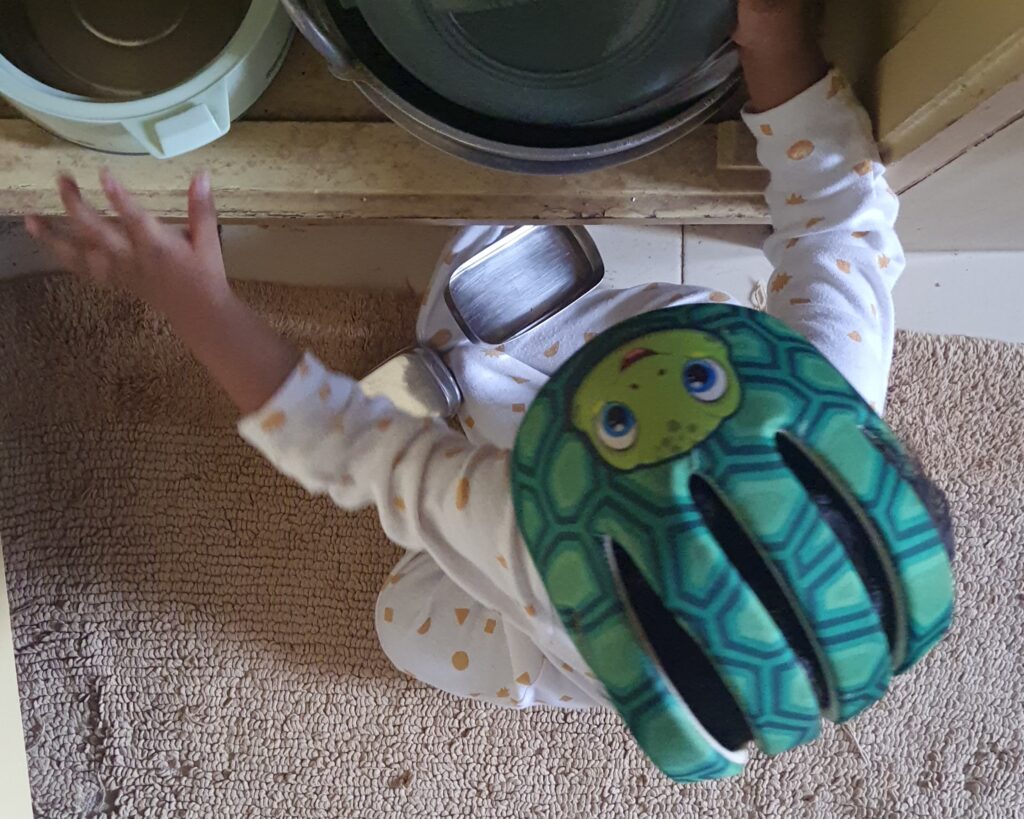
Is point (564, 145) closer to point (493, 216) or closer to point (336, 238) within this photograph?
point (493, 216)

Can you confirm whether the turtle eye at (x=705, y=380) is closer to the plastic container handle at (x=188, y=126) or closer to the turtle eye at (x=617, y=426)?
the turtle eye at (x=617, y=426)

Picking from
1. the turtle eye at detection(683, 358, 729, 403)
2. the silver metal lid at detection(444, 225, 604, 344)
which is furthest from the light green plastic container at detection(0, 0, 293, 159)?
the turtle eye at detection(683, 358, 729, 403)

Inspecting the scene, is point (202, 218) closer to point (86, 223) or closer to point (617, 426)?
point (86, 223)

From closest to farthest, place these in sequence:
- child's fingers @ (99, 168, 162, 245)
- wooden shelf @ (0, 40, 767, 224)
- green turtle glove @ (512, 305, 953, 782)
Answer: green turtle glove @ (512, 305, 953, 782), child's fingers @ (99, 168, 162, 245), wooden shelf @ (0, 40, 767, 224)

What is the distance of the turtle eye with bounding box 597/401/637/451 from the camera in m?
0.44

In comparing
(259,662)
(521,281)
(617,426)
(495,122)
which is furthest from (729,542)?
(259,662)

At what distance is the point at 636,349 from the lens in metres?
0.45

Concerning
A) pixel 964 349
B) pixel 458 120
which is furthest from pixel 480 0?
pixel 964 349

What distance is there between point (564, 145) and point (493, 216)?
98 mm

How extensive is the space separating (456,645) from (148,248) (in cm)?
Result: 41

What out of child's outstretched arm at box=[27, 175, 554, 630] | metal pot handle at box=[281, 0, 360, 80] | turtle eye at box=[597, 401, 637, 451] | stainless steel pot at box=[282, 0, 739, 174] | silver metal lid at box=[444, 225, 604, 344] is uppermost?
metal pot handle at box=[281, 0, 360, 80]

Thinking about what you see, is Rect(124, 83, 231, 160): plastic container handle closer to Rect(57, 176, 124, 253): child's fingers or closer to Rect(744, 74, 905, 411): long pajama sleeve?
Rect(57, 176, 124, 253): child's fingers

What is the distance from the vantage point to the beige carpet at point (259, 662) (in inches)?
36.4

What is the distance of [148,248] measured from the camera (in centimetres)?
58
